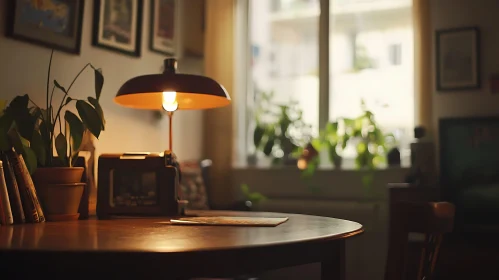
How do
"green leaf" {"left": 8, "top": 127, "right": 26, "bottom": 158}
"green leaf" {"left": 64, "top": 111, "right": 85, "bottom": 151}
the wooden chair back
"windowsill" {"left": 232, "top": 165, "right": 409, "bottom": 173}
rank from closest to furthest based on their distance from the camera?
the wooden chair back < "green leaf" {"left": 8, "top": 127, "right": 26, "bottom": 158} < "green leaf" {"left": 64, "top": 111, "right": 85, "bottom": 151} < "windowsill" {"left": 232, "top": 165, "right": 409, "bottom": 173}

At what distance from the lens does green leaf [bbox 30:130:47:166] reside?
200cm

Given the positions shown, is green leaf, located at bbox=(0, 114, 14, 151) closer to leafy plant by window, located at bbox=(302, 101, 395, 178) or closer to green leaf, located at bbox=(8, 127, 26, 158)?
green leaf, located at bbox=(8, 127, 26, 158)

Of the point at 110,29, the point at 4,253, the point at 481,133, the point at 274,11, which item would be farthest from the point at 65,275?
the point at 274,11

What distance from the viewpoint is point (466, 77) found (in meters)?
3.84

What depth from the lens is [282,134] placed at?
4.23 m

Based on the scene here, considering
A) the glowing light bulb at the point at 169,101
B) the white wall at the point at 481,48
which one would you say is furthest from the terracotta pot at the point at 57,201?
the white wall at the point at 481,48

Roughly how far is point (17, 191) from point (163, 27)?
219 cm

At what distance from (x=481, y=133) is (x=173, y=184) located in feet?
7.54

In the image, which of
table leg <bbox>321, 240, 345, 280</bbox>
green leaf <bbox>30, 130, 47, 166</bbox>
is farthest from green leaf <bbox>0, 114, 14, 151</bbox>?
table leg <bbox>321, 240, 345, 280</bbox>

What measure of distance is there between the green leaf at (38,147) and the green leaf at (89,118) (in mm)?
178

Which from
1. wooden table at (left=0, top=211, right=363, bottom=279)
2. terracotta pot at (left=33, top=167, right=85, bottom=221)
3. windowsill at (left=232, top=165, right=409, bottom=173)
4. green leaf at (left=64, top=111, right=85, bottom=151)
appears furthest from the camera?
windowsill at (left=232, top=165, right=409, bottom=173)

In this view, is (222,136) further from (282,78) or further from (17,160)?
(17,160)

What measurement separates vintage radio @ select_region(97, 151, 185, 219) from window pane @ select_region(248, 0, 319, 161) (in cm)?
230

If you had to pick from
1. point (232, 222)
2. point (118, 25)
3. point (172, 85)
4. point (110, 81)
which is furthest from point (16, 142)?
point (118, 25)
